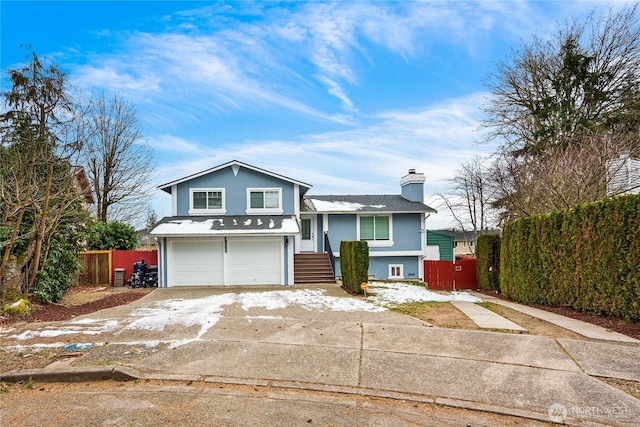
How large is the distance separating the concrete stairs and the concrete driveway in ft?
25.1

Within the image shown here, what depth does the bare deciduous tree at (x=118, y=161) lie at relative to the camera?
75.2 ft

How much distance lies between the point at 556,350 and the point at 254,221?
12.3 meters

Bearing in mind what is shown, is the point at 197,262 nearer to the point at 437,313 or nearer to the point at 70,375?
the point at 437,313

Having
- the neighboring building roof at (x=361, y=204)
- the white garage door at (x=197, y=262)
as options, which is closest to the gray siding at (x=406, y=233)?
the neighboring building roof at (x=361, y=204)

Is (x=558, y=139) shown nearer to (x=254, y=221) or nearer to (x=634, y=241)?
(x=634, y=241)

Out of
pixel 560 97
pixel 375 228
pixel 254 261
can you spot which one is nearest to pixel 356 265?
pixel 254 261

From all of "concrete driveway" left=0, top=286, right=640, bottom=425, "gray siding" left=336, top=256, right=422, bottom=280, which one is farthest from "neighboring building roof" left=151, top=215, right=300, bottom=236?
"concrete driveway" left=0, top=286, right=640, bottom=425

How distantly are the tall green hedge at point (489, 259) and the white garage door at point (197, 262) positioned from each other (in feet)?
34.2

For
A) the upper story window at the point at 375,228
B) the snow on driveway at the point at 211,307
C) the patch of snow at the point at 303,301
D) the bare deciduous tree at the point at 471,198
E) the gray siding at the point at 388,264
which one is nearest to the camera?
the snow on driveway at the point at 211,307

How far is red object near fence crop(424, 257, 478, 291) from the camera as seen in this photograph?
15539mm

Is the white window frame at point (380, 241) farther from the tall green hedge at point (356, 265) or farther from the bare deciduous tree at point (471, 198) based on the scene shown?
the bare deciduous tree at point (471, 198)

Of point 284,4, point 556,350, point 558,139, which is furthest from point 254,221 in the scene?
point 558,139

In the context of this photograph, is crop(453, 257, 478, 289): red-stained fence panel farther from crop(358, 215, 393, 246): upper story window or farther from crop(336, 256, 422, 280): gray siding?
crop(358, 215, 393, 246): upper story window

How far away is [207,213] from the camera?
16.8 meters
